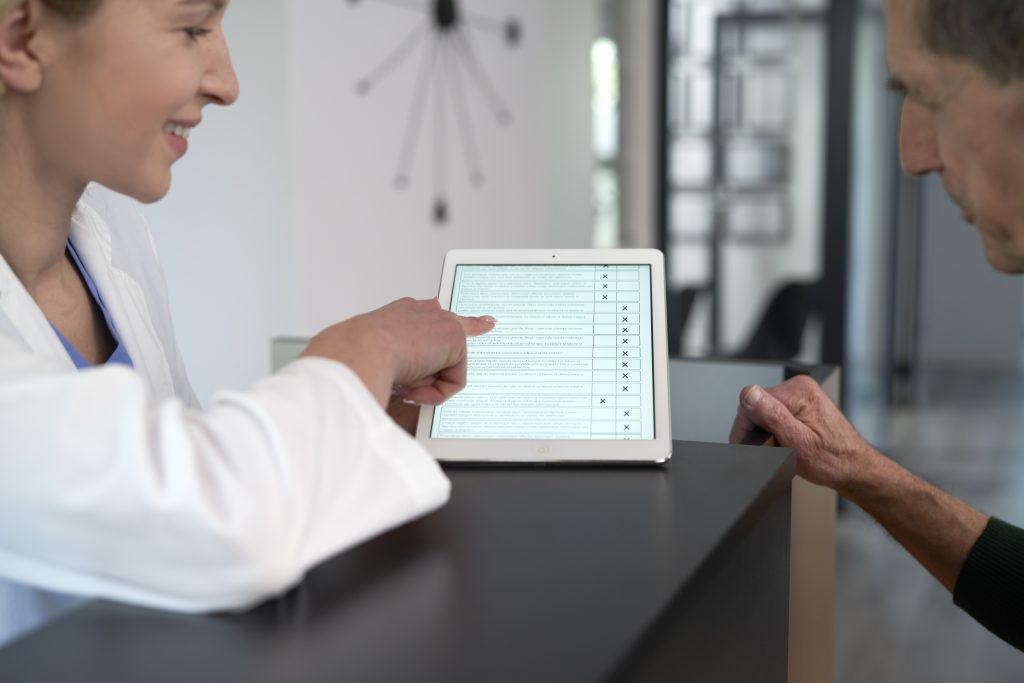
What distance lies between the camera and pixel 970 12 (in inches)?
30.5

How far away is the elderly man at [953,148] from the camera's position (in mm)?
786

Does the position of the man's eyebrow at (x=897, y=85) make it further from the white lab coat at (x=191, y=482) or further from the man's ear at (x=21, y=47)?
the man's ear at (x=21, y=47)

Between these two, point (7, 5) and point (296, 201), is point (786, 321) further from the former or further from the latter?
point (7, 5)

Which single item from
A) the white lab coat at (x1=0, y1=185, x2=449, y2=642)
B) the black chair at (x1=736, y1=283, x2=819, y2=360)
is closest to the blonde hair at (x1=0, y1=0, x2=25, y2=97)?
the white lab coat at (x1=0, y1=185, x2=449, y2=642)

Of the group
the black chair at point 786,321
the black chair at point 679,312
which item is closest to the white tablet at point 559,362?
the black chair at point 786,321

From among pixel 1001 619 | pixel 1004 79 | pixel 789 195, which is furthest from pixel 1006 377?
pixel 1004 79

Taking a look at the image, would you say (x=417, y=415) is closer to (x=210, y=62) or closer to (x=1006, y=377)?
(x=210, y=62)

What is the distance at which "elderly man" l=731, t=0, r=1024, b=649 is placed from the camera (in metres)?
0.79

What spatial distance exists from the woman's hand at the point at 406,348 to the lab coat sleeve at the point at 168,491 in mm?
73

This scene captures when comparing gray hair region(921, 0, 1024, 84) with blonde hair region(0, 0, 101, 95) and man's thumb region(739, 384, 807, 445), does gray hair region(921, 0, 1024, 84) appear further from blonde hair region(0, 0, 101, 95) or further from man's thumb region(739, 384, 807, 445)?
blonde hair region(0, 0, 101, 95)

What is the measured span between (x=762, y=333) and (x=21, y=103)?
320cm

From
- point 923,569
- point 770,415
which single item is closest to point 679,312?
point 923,569

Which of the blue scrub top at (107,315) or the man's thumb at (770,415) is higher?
the blue scrub top at (107,315)

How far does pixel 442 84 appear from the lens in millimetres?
3234
